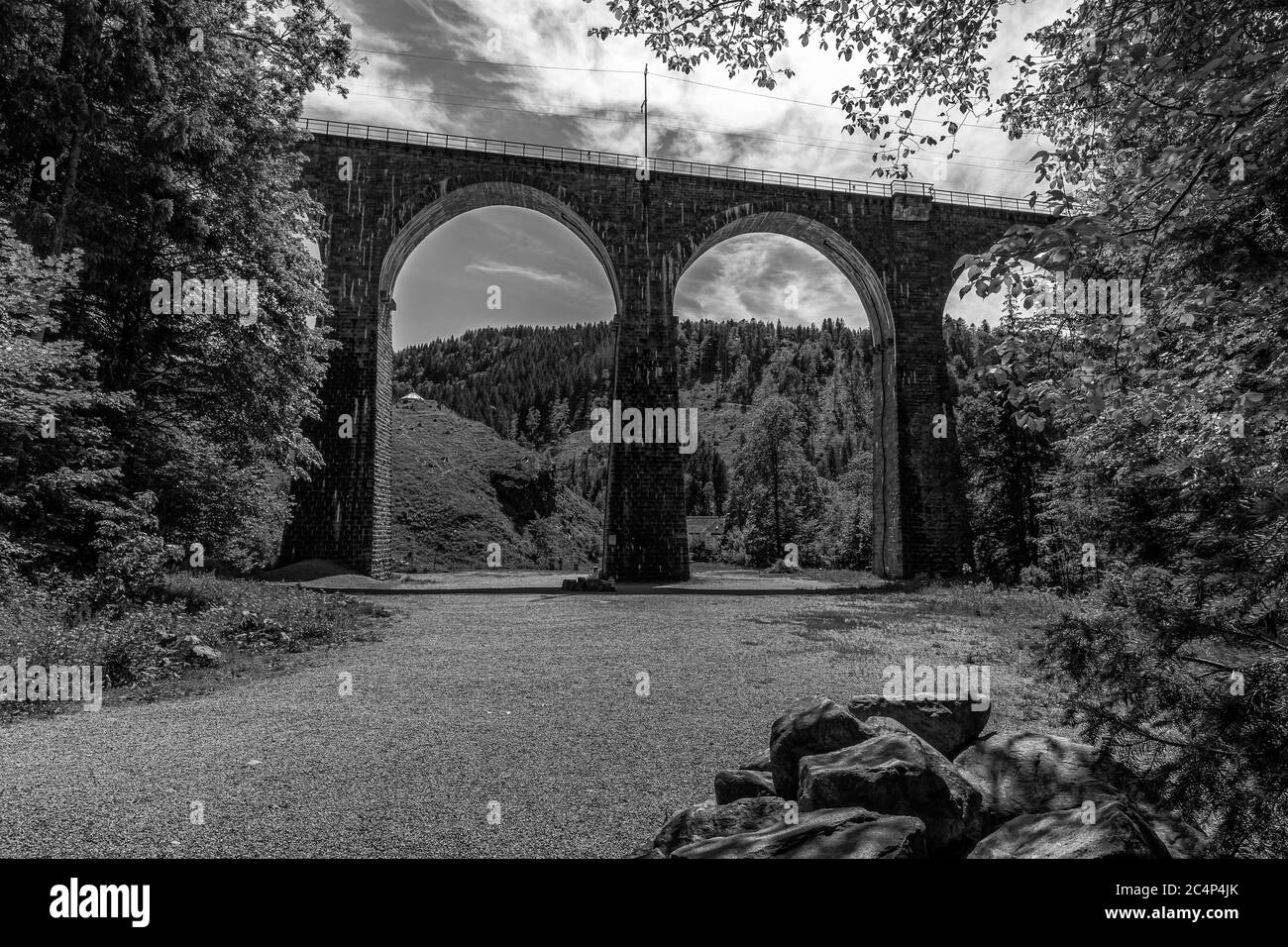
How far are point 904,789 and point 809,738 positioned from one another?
1021 millimetres

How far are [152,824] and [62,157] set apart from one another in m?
14.5

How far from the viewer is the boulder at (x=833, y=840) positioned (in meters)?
2.95

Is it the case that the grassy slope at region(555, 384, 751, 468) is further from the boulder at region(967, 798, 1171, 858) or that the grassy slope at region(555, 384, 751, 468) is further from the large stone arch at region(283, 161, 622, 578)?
the boulder at region(967, 798, 1171, 858)

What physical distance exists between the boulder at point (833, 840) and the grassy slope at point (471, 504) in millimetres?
29292

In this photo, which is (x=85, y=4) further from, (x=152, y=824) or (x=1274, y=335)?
(x=1274, y=335)

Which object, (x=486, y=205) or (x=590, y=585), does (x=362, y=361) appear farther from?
(x=590, y=585)

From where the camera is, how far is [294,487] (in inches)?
910

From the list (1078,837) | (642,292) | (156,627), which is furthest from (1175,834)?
(642,292)

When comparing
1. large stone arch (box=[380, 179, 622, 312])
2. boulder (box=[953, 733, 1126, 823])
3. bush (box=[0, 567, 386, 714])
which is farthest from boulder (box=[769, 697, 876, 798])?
large stone arch (box=[380, 179, 622, 312])

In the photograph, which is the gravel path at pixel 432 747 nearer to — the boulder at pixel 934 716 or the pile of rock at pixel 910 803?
the pile of rock at pixel 910 803

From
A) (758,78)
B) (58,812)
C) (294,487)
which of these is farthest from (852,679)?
(294,487)

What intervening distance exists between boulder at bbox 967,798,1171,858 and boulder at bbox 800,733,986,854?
0.80 ft

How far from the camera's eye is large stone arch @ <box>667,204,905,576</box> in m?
26.7

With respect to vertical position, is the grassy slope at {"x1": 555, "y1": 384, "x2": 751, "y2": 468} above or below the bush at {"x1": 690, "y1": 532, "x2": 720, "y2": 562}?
above
